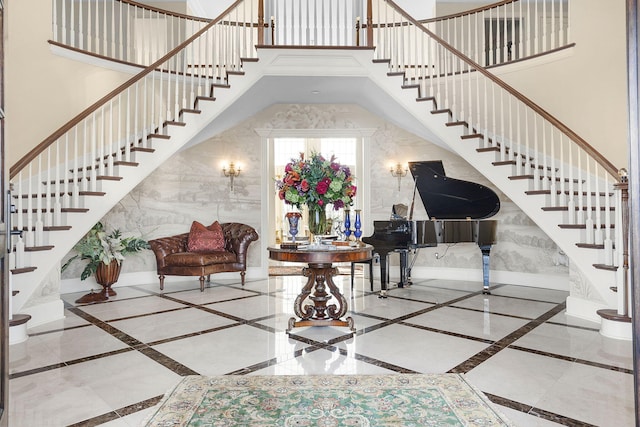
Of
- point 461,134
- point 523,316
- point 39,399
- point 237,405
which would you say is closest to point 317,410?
point 237,405

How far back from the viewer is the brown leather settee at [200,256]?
17.2ft

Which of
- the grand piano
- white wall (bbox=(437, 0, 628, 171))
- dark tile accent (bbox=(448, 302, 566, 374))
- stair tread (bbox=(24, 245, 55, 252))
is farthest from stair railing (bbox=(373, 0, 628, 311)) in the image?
stair tread (bbox=(24, 245, 55, 252))

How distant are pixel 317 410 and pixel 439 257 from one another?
15.5 feet

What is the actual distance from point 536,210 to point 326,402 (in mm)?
3225

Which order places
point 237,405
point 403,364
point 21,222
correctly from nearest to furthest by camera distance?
point 237,405 → point 403,364 → point 21,222

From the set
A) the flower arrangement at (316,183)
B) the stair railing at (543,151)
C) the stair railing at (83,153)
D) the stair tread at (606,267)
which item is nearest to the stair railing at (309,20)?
the stair railing at (83,153)

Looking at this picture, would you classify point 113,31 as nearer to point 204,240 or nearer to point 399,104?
point 204,240

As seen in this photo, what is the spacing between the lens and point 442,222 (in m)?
4.76

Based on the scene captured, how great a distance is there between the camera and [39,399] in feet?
7.05

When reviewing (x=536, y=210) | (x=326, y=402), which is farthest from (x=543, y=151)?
(x=326, y=402)

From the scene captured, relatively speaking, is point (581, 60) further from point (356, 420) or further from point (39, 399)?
point (39, 399)

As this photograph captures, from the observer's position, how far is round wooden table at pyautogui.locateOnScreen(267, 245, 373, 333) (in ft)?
10.2

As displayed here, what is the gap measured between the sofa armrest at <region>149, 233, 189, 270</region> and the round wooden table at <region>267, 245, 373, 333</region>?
2.61 m

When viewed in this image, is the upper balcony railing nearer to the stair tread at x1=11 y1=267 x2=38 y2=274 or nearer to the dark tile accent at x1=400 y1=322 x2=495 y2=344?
the stair tread at x1=11 y1=267 x2=38 y2=274
